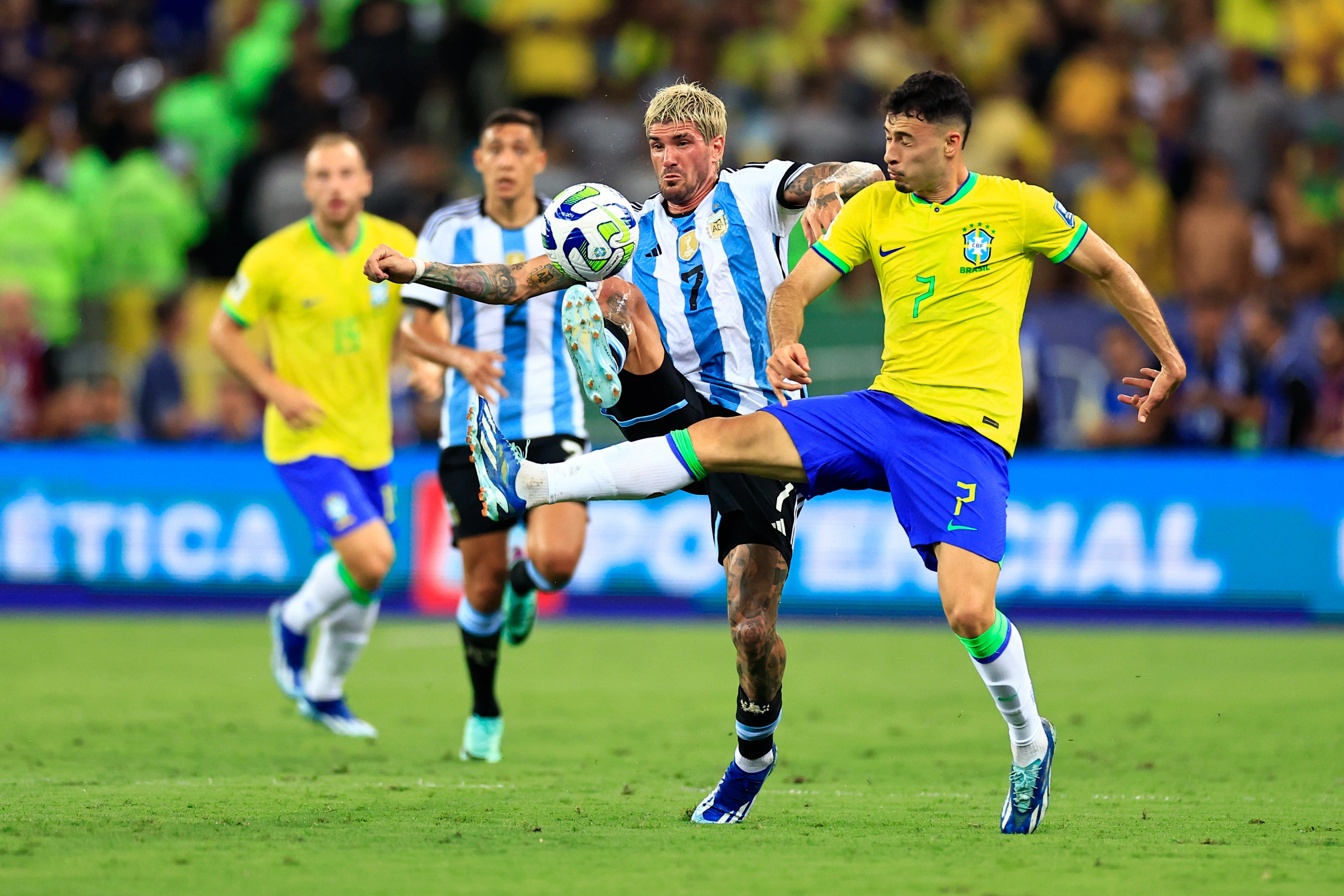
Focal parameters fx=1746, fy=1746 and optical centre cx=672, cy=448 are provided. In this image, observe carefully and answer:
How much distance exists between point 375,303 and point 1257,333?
26.5ft

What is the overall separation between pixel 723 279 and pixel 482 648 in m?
2.73

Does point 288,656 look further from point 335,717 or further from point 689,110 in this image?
point 689,110

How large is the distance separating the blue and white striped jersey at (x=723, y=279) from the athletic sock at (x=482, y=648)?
2.34 meters

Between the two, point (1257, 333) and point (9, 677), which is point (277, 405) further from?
point (1257, 333)

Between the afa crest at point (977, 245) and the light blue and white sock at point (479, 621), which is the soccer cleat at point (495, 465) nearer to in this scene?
the afa crest at point (977, 245)

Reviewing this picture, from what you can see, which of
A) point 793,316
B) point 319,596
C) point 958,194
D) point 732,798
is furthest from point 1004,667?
point 319,596

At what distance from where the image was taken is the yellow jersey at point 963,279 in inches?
246

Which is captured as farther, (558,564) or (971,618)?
(558,564)

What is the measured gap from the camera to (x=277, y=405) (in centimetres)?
909

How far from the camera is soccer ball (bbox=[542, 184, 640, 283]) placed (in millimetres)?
6402

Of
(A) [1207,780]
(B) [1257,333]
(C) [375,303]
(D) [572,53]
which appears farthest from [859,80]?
(A) [1207,780]

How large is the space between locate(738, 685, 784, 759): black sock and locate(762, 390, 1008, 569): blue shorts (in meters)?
0.89

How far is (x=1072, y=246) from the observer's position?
20.5ft

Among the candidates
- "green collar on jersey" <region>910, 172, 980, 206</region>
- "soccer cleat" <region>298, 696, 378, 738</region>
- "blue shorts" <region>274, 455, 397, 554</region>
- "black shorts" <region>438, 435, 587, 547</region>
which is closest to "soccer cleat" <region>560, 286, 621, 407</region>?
"green collar on jersey" <region>910, 172, 980, 206</region>
